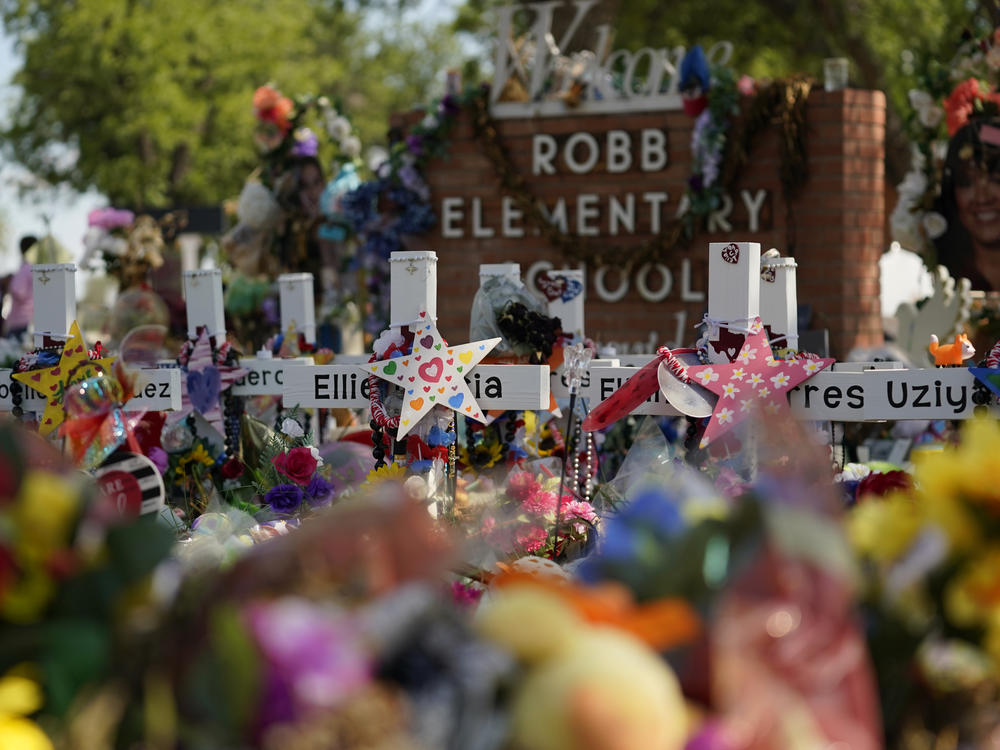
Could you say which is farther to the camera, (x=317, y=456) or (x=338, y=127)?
(x=338, y=127)

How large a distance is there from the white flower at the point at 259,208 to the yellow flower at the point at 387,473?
8.00m

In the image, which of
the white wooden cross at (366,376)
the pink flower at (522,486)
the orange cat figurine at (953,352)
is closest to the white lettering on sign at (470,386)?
the white wooden cross at (366,376)

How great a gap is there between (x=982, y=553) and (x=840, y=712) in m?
0.34

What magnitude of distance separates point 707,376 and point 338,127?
8132 millimetres

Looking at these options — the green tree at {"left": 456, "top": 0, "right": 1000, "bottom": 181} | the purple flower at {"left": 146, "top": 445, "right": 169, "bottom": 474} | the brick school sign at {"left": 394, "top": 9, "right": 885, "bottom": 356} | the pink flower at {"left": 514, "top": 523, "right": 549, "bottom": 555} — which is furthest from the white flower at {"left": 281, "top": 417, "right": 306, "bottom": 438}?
the green tree at {"left": 456, "top": 0, "right": 1000, "bottom": 181}

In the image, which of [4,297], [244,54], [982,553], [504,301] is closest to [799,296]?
[504,301]

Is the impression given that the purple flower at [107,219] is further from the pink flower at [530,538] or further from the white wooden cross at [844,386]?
the pink flower at [530,538]

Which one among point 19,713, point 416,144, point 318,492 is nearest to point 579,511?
point 318,492

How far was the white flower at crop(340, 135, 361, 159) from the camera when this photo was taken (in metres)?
12.3

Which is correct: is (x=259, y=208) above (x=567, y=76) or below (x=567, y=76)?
below

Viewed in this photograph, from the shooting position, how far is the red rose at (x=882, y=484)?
4281mm

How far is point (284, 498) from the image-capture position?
4.78m

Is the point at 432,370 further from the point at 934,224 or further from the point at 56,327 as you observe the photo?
the point at 934,224

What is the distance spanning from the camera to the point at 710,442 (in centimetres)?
475
